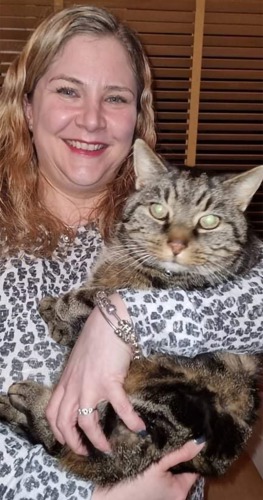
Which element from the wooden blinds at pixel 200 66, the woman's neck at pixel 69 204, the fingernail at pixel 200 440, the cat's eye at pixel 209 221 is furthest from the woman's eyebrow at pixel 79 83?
the wooden blinds at pixel 200 66

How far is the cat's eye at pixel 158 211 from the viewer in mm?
1282

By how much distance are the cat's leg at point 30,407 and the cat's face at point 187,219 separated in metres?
0.34

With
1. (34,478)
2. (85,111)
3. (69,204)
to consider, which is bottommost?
(34,478)

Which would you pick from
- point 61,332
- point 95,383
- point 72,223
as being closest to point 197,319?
point 95,383

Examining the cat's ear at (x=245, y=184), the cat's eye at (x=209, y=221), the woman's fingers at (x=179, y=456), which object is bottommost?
the woman's fingers at (x=179, y=456)

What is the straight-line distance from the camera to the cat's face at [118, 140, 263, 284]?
4.04 feet

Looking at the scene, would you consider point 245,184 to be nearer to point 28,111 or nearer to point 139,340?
point 139,340

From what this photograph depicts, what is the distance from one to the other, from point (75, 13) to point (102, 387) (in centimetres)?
92

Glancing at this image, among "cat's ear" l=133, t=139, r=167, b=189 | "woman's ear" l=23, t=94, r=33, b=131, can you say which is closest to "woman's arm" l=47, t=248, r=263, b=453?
"cat's ear" l=133, t=139, r=167, b=189

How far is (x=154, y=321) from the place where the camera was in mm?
1075

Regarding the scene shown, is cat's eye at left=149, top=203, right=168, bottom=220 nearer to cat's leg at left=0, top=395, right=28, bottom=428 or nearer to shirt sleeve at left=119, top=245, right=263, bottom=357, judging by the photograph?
shirt sleeve at left=119, top=245, right=263, bottom=357

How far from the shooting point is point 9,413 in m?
1.25

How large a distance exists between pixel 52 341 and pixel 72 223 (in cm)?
37

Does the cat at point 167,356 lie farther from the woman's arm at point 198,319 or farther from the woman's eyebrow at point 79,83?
the woman's eyebrow at point 79,83
